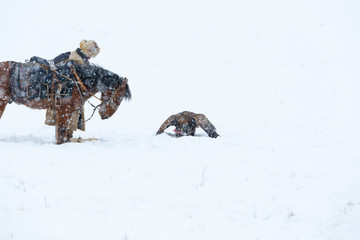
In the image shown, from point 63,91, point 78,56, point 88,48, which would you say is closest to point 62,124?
point 63,91

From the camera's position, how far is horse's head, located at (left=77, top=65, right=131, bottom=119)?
6.18 meters

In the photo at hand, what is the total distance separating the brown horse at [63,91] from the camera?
5758 millimetres

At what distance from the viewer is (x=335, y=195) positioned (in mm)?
3760

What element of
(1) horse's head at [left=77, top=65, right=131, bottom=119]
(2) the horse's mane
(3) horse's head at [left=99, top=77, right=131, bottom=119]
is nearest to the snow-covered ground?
(3) horse's head at [left=99, top=77, right=131, bottom=119]

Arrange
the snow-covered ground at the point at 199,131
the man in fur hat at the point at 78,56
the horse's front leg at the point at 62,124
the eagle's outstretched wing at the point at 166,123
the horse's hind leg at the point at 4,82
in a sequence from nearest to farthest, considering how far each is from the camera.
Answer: the snow-covered ground at the point at 199,131 < the horse's hind leg at the point at 4,82 < the horse's front leg at the point at 62,124 < the man in fur hat at the point at 78,56 < the eagle's outstretched wing at the point at 166,123

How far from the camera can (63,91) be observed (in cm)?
598

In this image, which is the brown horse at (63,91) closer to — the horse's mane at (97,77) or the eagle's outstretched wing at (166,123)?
the horse's mane at (97,77)

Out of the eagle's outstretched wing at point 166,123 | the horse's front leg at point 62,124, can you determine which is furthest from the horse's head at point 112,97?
the eagle's outstretched wing at point 166,123

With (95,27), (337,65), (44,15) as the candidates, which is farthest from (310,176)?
(44,15)

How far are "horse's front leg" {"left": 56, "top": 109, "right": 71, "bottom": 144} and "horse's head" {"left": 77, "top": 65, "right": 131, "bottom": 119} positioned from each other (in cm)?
68

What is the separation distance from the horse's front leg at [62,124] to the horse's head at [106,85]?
68cm

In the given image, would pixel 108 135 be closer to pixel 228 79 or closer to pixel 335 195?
pixel 335 195

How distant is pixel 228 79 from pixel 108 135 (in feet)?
22.0

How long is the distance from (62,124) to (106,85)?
3.96ft
